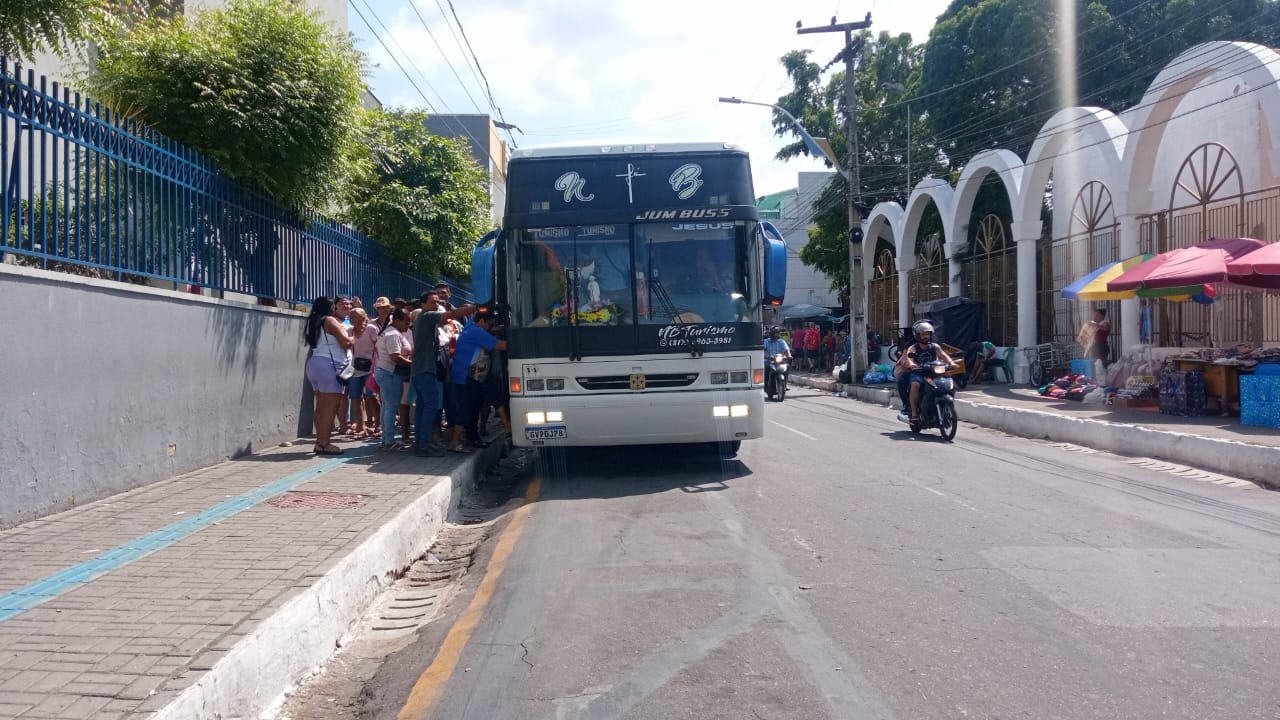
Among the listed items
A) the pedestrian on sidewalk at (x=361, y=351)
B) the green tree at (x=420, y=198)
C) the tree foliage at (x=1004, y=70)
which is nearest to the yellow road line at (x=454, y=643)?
the pedestrian on sidewalk at (x=361, y=351)

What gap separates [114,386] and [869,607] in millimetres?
5931

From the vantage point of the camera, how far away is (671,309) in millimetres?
9672

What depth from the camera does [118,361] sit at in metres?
7.54

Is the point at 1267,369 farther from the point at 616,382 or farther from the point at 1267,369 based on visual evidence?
the point at 616,382

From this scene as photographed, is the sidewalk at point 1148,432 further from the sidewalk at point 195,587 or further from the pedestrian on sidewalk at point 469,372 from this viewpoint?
the sidewalk at point 195,587

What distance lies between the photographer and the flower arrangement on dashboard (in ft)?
31.6

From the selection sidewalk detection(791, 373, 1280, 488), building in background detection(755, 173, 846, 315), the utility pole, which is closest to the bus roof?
A: sidewalk detection(791, 373, 1280, 488)

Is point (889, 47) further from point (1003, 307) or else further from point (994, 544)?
point (994, 544)

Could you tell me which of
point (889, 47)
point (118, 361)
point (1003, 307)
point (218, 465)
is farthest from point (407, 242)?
point (889, 47)

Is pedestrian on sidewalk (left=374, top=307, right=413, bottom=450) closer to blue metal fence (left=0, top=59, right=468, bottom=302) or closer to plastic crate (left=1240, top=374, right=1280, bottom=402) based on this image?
blue metal fence (left=0, top=59, right=468, bottom=302)

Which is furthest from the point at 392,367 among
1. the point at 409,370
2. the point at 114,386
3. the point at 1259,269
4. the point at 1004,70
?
the point at 1004,70

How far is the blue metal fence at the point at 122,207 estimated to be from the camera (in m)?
6.60

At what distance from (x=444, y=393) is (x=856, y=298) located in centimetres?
1815

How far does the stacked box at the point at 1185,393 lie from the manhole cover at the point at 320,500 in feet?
40.9
